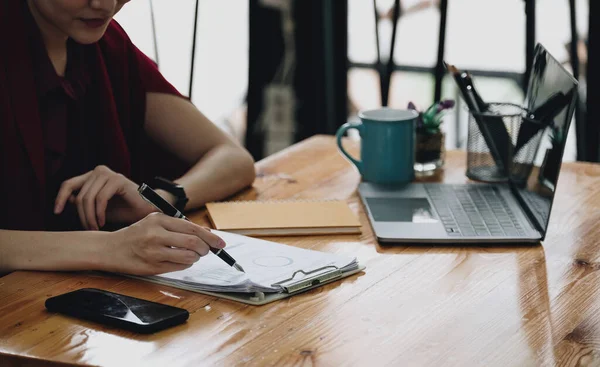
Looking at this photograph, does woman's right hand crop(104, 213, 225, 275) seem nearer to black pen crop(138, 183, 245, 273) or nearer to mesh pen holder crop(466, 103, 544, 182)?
black pen crop(138, 183, 245, 273)

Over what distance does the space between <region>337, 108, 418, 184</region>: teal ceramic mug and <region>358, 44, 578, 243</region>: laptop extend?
0.11 feet

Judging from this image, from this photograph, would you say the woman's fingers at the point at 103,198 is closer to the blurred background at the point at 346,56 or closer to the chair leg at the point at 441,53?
the blurred background at the point at 346,56

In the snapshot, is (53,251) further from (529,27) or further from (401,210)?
(529,27)

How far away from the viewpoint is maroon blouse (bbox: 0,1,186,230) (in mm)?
1574

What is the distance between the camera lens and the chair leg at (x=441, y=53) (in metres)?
2.96

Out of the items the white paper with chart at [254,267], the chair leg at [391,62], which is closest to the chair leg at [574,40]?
the chair leg at [391,62]

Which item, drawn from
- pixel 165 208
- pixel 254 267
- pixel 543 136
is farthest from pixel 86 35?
pixel 543 136

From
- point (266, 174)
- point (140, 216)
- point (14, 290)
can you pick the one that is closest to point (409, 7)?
point (266, 174)

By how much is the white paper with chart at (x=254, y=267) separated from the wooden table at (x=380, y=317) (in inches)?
0.9

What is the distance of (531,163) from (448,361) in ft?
2.44

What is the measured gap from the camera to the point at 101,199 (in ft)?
5.02

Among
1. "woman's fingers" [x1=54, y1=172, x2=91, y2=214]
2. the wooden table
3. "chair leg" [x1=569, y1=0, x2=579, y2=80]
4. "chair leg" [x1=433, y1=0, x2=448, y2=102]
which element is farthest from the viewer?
"chair leg" [x1=433, y1=0, x2=448, y2=102]

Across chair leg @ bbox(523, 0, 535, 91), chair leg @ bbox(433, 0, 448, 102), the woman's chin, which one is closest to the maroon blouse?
the woman's chin

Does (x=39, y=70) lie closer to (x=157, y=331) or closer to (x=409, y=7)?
(x=157, y=331)
